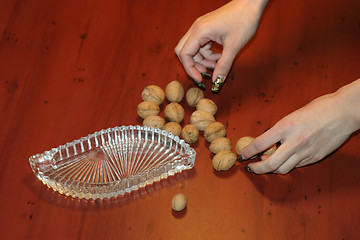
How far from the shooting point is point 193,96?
3.62 feet

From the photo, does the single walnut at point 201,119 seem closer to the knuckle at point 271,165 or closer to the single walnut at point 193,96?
the single walnut at point 193,96

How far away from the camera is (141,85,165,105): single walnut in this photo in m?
1.09

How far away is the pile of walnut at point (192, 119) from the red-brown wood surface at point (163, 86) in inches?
1.1

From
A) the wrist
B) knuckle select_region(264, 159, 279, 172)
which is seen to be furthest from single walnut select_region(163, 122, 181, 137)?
the wrist

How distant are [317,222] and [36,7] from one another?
0.98 meters

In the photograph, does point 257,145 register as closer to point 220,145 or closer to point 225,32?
point 220,145

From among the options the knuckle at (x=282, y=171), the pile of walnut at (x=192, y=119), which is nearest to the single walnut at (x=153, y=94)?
the pile of walnut at (x=192, y=119)

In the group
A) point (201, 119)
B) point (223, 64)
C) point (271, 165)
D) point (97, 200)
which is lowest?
point (97, 200)

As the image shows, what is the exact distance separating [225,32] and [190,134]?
25cm

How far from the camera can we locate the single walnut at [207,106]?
1072 millimetres

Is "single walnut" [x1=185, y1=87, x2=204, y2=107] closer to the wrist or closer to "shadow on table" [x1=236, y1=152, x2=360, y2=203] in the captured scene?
"shadow on table" [x1=236, y1=152, x2=360, y2=203]

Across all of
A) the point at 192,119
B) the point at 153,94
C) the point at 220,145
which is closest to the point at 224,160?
the point at 220,145

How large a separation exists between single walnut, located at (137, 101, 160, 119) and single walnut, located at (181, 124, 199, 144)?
89 millimetres

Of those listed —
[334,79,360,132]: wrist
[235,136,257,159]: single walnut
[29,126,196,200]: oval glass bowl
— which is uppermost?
[334,79,360,132]: wrist
